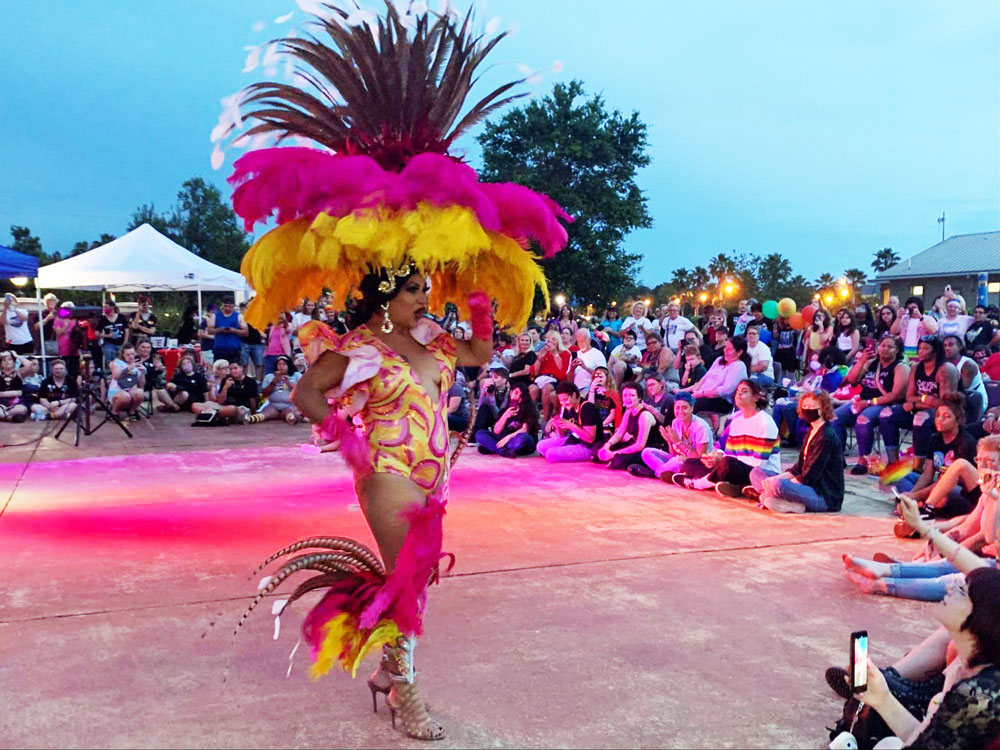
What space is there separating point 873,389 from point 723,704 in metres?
6.56

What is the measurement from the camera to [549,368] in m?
11.1

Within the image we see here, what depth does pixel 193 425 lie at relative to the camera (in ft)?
38.6

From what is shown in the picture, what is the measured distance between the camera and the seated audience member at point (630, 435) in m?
8.17

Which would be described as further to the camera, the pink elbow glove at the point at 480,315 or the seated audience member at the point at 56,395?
the seated audience member at the point at 56,395

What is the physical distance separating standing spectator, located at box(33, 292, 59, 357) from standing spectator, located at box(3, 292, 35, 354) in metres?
0.26

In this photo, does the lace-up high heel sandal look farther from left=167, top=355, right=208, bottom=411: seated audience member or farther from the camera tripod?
left=167, top=355, right=208, bottom=411: seated audience member

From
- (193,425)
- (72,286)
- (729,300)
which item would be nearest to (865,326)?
(193,425)

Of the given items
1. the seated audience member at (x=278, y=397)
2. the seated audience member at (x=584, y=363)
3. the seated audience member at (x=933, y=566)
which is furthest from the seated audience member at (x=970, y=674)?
the seated audience member at (x=278, y=397)

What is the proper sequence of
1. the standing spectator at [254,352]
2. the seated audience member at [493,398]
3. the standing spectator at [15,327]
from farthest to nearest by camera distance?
the standing spectator at [254,352], the standing spectator at [15,327], the seated audience member at [493,398]

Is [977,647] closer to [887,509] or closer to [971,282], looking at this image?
[887,509]

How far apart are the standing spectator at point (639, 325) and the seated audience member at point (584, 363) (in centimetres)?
A: 133

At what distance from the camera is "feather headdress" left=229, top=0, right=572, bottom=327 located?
275cm

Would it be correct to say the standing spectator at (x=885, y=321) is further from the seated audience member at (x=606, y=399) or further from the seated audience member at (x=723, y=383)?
the seated audience member at (x=606, y=399)

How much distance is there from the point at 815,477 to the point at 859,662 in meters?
4.02
